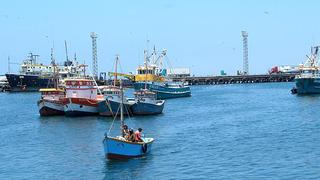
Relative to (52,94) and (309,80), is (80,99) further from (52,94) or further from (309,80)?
(309,80)

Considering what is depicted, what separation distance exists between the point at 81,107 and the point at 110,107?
675 centimetres

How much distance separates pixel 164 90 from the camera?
142 metres

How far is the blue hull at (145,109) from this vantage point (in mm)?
86000

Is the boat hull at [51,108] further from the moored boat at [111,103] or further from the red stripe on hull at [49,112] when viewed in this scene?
the moored boat at [111,103]

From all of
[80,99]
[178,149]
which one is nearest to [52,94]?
[80,99]

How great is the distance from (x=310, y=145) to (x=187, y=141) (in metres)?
11.6

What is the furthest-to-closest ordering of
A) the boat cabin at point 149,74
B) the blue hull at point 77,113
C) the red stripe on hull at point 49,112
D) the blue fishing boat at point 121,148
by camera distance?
the boat cabin at point 149,74
the red stripe on hull at point 49,112
the blue hull at point 77,113
the blue fishing boat at point 121,148

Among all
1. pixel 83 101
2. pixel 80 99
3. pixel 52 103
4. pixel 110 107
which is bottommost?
pixel 110 107

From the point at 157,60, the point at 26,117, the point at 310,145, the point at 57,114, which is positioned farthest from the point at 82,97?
the point at 157,60

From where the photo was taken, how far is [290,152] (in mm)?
49156

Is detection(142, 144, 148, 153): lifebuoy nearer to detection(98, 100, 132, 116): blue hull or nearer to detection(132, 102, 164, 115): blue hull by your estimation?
detection(98, 100, 132, 116): blue hull

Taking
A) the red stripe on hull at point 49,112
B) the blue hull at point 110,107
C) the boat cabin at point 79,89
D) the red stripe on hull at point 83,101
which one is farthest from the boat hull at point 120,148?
the red stripe on hull at point 49,112

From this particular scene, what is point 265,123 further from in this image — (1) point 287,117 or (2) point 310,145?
(2) point 310,145

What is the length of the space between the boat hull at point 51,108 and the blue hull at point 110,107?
25.4 feet
